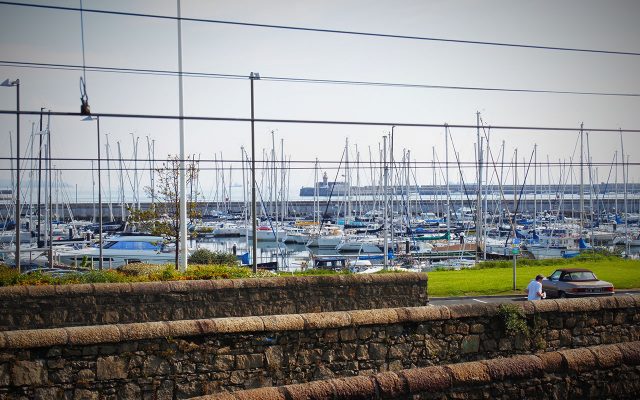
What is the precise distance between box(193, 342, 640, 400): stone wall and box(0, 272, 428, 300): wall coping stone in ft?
29.3

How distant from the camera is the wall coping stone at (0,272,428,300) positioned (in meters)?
14.4

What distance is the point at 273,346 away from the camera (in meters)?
10.2

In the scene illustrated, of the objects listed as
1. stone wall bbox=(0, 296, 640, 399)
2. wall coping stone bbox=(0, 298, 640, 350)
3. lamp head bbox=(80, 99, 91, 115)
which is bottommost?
stone wall bbox=(0, 296, 640, 399)

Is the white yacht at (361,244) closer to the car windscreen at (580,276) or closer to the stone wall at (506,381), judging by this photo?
the car windscreen at (580,276)

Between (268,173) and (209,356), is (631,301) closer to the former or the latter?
(209,356)

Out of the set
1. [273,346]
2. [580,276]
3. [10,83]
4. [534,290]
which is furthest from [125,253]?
[273,346]

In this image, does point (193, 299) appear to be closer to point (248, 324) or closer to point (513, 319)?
point (248, 324)

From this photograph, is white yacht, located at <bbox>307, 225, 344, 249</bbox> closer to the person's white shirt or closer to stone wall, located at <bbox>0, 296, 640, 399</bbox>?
the person's white shirt

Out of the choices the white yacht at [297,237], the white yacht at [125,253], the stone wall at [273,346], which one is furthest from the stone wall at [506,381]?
the white yacht at [297,237]

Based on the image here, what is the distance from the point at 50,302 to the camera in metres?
14.5

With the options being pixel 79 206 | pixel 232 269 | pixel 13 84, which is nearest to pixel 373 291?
pixel 232 269

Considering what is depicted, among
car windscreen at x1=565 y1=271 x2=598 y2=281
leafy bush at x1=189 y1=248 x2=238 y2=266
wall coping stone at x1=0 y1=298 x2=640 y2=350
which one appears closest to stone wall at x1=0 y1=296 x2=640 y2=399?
wall coping stone at x1=0 y1=298 x2=640 y2=350

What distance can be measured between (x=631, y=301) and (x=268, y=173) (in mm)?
65576

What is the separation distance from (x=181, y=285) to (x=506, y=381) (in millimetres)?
9498
